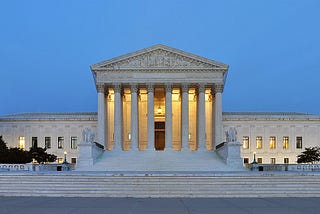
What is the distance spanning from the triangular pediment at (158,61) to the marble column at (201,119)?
13.2 ft

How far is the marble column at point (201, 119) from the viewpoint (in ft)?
215

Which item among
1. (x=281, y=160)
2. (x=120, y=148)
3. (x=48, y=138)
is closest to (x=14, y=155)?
(x=120, y=148)

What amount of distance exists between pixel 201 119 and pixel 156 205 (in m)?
44.8

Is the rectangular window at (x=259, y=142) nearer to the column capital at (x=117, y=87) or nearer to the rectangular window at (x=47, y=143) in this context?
the column capital at (x=117, y=87)

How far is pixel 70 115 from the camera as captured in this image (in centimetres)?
8494

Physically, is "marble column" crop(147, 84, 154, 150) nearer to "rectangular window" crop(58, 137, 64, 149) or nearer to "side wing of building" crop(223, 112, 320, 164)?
"side wing of building" crop(223, 112, 320, 164)

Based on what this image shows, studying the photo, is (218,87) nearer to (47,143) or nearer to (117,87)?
(117,87)

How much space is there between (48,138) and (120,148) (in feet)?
77.4

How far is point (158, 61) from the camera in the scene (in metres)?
67.0

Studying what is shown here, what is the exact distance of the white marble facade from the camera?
66312mm

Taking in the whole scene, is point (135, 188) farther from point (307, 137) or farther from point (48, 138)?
point (307, 137)

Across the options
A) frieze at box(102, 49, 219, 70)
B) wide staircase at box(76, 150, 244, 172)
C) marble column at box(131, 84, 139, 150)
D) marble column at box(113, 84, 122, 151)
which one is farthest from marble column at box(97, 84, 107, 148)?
wide staircase at box(76, 150, 244, 172)

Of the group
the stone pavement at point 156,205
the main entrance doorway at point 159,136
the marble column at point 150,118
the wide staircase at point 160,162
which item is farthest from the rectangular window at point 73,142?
the stone pavement at point 156,205

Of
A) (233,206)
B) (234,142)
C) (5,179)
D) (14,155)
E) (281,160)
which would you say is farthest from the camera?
(281,160)
